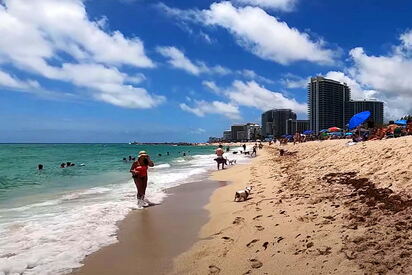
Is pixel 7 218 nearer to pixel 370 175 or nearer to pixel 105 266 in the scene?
pixel 105 266

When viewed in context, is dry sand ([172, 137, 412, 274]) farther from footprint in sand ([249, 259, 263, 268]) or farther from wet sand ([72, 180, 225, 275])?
Answer: wet sand ([72, 180, 225, 275])

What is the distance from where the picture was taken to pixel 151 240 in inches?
270

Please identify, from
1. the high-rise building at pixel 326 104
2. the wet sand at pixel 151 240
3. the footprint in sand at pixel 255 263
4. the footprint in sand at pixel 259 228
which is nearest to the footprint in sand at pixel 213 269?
the footprint in sand at pixel 255 263

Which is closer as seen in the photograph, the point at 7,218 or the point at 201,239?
the point at 201,239

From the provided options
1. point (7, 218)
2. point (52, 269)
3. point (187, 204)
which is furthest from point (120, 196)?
point (52, 269)

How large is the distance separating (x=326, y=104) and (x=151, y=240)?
142 m

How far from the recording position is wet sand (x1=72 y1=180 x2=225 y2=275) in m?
5.42

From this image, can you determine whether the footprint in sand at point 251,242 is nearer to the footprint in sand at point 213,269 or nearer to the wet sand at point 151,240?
the footprint in sand at point 213,269

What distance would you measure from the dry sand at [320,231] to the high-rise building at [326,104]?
5298 inches

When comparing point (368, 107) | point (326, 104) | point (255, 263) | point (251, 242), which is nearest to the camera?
point (255, 263)

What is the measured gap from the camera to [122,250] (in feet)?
20.6

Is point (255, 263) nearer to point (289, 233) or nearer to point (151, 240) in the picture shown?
point (289, 233)

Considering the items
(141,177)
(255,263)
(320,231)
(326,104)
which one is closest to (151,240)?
(255,263)

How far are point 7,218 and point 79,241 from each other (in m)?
3.78
